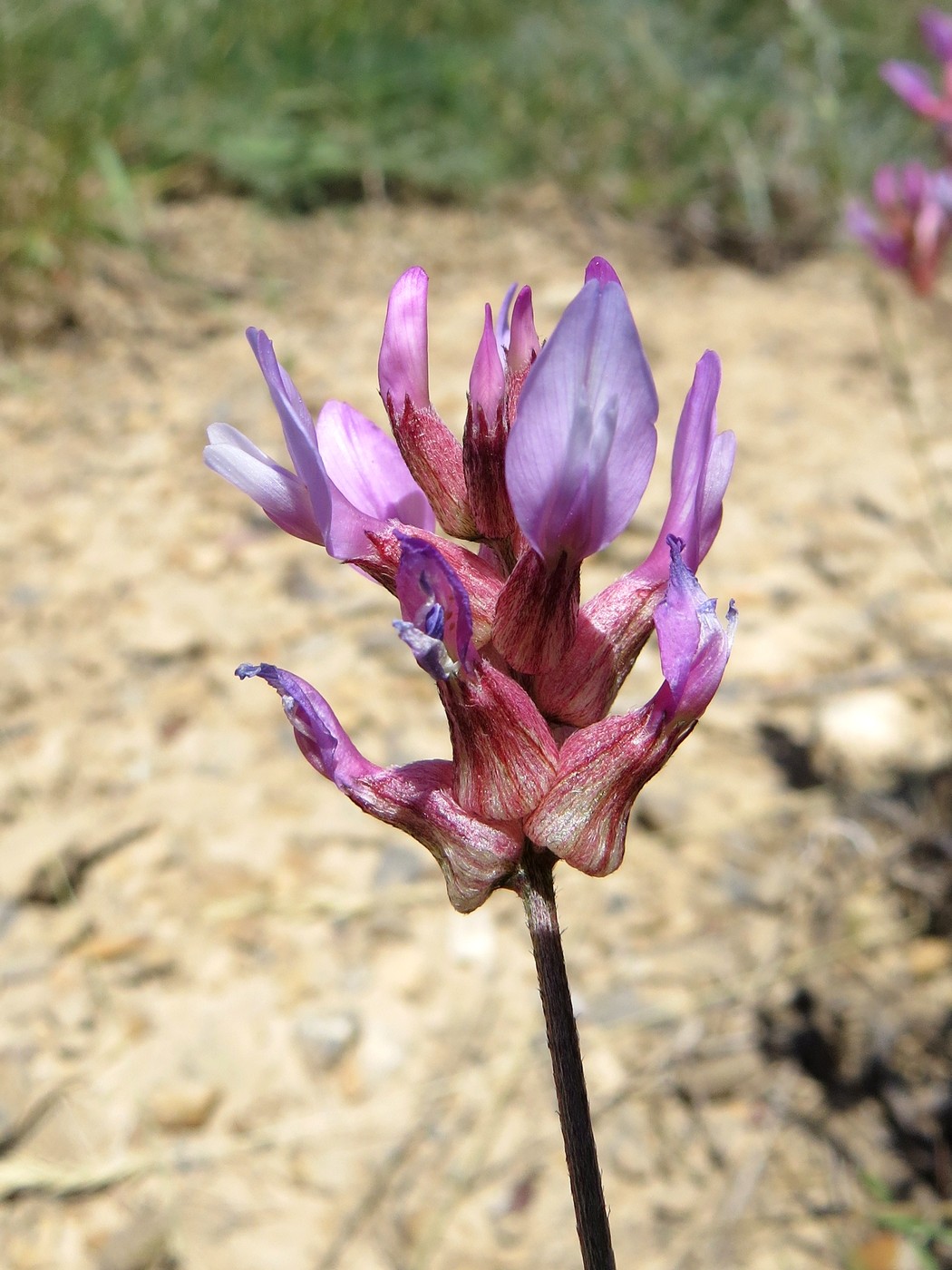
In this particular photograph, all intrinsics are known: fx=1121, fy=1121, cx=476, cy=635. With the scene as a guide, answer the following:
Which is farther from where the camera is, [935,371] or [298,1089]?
[935,371]

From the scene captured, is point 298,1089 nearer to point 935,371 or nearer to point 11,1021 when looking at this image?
point 11,1021

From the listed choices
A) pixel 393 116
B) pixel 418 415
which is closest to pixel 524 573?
pixel 418 415

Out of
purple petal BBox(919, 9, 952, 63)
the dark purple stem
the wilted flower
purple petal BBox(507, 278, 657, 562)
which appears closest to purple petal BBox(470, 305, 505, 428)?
purple petal BBox(507, 278, 657, 562)

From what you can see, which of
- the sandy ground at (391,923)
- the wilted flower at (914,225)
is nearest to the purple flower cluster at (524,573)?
the sandy ground at (391,923)

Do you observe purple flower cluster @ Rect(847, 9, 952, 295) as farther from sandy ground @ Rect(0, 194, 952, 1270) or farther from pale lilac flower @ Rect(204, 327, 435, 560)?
pale lilac flower @ Rect(204, 327, 435, 560)

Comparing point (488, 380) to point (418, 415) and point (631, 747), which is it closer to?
point (418, 415)

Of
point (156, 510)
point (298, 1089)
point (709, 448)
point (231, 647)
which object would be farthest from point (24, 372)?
point (709, 448)

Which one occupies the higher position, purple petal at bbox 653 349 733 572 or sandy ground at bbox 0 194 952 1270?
purple petal at bbox 653 349 733 572
